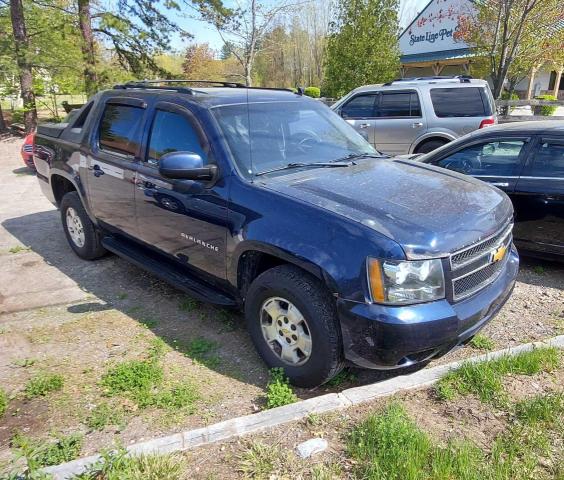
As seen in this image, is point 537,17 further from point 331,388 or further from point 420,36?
point 420,36

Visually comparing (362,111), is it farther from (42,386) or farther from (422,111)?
(42,386)

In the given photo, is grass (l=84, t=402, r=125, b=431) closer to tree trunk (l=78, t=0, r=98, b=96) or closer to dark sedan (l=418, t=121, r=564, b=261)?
dark sedan (l=418, t=121, r=564, b=261)

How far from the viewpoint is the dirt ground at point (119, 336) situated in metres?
2.80

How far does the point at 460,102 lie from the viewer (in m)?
9.19

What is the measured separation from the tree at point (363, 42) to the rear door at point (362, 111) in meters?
10.9

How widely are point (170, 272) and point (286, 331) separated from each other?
1403 millimetres

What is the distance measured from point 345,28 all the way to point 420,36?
13264mm

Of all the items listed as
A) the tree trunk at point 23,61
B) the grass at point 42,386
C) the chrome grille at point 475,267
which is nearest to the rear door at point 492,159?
the chrome grille at point 475,267

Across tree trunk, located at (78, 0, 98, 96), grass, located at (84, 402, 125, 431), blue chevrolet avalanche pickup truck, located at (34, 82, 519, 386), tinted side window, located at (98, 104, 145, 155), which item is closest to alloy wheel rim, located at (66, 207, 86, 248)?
blue chevrolet avalanche pickup truck, located at (34, 82, 519, 386)

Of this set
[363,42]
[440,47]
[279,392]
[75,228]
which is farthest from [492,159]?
[440,47]

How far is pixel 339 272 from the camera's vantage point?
8.44 ft

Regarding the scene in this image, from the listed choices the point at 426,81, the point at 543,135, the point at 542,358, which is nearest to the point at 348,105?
the point at 426,81

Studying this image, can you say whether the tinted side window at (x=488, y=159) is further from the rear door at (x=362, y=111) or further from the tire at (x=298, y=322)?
the rear door at (x=362, y=111)

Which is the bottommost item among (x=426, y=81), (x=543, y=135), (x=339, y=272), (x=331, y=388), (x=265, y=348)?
(x=331, y=388)
